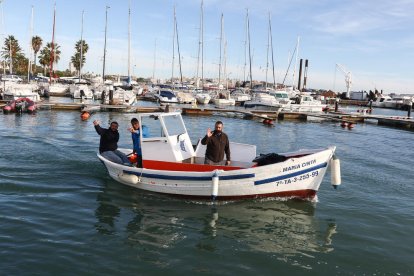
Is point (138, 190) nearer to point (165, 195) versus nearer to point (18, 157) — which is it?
point (165, 195)

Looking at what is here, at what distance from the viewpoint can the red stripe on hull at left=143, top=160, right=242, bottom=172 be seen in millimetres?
11739

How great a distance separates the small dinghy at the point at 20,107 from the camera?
34.3m

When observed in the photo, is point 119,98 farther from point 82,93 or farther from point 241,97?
point 241,97

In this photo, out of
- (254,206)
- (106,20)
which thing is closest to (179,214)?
(254,206)

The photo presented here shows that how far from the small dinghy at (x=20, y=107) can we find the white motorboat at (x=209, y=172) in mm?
25350

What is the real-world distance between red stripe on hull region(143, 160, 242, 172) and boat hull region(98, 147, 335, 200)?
0.07 m

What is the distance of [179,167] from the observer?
1214cm

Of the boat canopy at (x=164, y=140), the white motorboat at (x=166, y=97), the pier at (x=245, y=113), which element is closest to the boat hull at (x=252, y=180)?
the boat canopy at (x=164, y=140)

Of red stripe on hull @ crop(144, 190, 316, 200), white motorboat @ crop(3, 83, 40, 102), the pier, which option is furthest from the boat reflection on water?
white motorboat @ crop(3, 83, 40, 102)

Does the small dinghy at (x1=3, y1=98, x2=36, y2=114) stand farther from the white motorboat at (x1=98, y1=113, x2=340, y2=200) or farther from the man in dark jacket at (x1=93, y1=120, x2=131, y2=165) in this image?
the white motorboat at (x1=98, y1=113, x2=340, y2=200)

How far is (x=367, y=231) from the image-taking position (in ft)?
33.7

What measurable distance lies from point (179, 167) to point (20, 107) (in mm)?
27621

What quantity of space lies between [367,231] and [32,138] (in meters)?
18.6

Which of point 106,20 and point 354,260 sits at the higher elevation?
point 106,20
